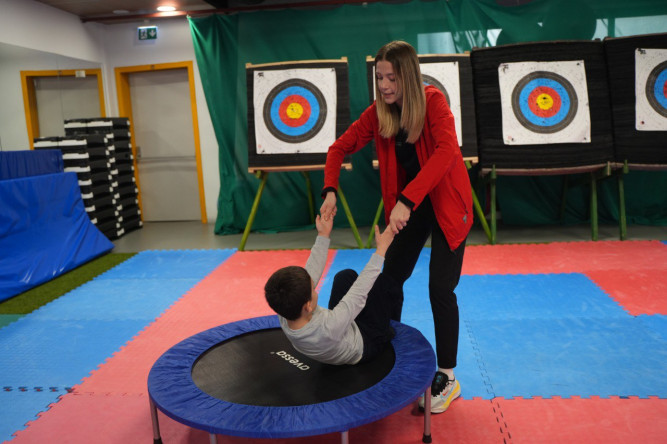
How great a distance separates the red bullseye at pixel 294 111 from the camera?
5312mm

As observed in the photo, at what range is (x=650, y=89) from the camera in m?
5.09

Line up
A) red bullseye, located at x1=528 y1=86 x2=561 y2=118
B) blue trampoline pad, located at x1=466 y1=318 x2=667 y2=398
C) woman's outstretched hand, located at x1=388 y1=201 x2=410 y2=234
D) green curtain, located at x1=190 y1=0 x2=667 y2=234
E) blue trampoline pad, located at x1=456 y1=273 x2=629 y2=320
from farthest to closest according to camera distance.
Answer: green curtain, located at x1=190 y1=0 x2=667 y2=234, red bullseye, located at x1=528 y1=86 x2=561 y2=118, blue trampoline pad, located at x1=456 y1=273 x2=629 y2=320, blue trampoline pad, located at x1=466 y1=318 x2=667 y2=398, woman's outstretched hand, located at x1=388 y1=201 x2=410 y2=234

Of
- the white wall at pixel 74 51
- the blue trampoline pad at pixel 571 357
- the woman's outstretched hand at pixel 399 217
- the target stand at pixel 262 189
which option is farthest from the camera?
the white wall at pixel 74 51

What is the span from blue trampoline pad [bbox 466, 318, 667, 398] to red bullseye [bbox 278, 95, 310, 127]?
2.90 metres

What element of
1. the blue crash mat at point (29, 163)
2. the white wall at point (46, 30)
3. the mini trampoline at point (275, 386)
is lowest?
the mini trampoline at point (275, 386)

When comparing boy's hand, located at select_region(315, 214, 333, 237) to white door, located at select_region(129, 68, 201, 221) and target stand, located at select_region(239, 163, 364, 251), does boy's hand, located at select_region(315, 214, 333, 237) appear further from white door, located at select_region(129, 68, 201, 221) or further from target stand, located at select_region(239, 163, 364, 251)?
white door, located at select_region(129, 68, 201, 221)

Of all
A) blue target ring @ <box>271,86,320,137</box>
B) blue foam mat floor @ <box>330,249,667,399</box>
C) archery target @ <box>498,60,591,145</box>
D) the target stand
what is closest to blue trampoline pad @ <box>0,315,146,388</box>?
blue foam mat floor @ <box>330,249,667,399</box>

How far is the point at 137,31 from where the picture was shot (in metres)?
6.68

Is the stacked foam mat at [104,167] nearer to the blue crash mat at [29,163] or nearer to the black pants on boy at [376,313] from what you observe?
Result: the blue crash mat at [29,163]

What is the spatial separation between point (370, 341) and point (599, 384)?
110cm

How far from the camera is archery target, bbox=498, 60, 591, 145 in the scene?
5.04 meters

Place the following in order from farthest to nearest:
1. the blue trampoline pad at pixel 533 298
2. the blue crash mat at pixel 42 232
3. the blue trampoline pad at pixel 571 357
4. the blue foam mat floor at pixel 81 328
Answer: the blue crash mat at pixel 42 232
the blue trampoline pad at pixel 533 298
the blue foam mat floor at pixel 81 328
the blue trampoline pad at pixel 571 357

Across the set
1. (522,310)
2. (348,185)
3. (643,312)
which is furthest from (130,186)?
(643,312)

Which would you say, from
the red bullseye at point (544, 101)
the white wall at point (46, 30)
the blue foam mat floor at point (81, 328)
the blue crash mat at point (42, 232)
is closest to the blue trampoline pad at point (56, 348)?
the blue foam mat floor at point (81, 328)
